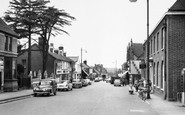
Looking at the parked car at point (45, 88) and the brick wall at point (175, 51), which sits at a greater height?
the brick wall at point (175, 51)

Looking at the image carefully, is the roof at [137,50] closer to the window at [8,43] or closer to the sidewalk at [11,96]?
the window at [8,43]

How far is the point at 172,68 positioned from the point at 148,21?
4507 mm

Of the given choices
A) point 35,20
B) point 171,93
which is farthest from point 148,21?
point 35,20

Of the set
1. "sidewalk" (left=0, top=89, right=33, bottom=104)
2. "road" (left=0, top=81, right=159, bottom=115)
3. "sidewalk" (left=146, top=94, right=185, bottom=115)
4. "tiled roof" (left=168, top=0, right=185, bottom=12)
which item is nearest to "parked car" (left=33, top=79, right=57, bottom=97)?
"sidewalk" (left=0, top=89, right=33, bottom=104)

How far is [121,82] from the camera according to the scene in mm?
65562

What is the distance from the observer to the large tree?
37.7m

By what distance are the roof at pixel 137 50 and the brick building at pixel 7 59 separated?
4955cm

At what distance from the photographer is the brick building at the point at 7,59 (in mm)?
30250

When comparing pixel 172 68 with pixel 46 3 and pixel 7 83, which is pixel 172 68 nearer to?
pixel 7 83

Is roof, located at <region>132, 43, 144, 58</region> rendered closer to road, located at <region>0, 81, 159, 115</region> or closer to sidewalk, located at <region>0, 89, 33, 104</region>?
sidewalk, located at <region>0, 89, 33, 104</region>

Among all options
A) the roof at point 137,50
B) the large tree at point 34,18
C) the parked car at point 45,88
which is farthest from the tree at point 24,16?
the roof at point 137,50

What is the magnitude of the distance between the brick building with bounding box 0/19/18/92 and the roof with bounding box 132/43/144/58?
4955 cm

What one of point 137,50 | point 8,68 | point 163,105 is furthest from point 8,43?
point 137,50

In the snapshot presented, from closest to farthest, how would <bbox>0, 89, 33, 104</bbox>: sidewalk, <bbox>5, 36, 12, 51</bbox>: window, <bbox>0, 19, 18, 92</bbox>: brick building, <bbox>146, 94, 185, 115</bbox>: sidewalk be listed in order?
<bbox>146, 94, 185, 115</bbox>: sidewalk, <bbox>0, 89, 33, 104</bbox>: sidewalk, <bbox>0, 19, 18, 92</bbox>: brick building, <bbox>5, 36, 12, 51</bbox>: window
